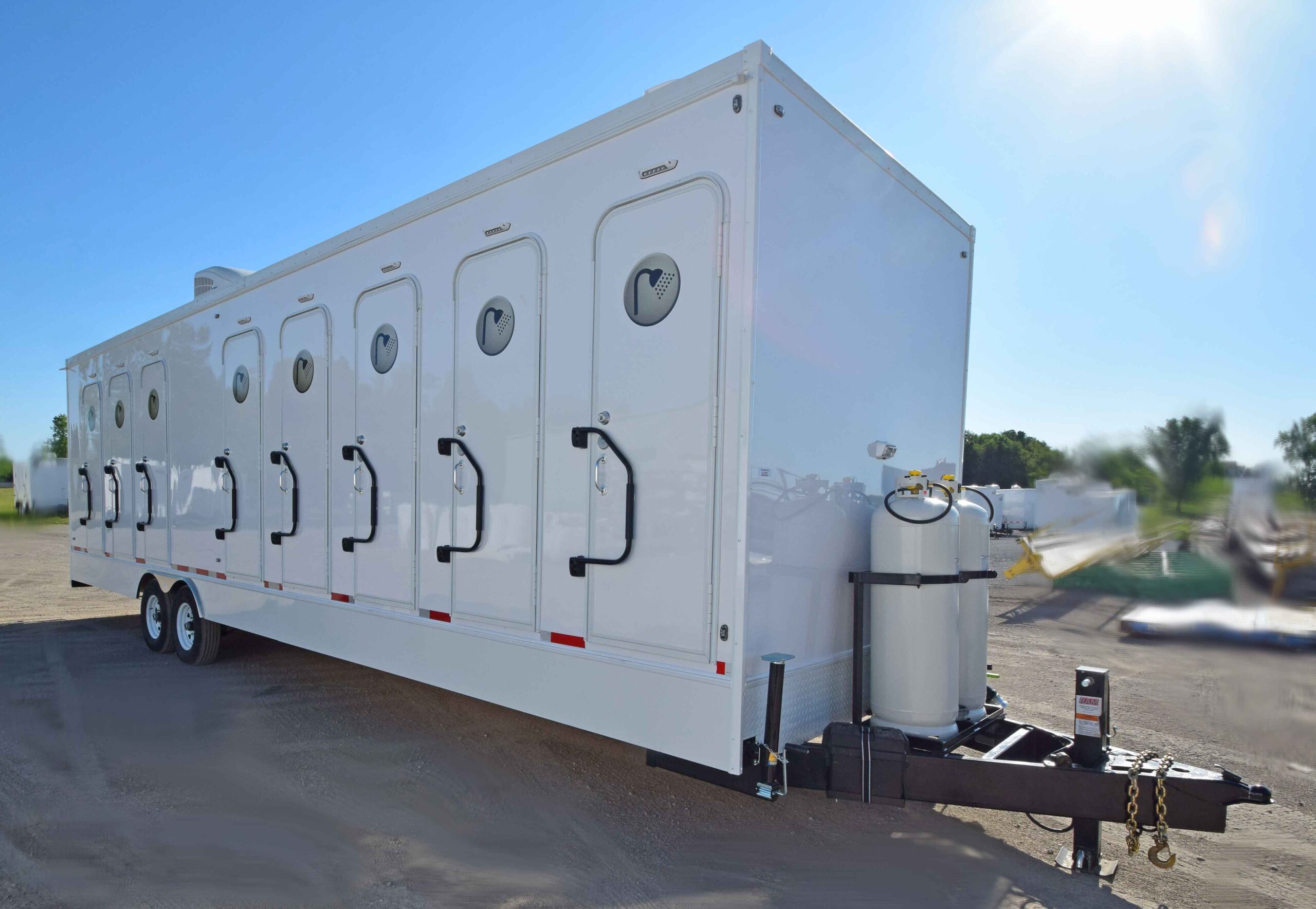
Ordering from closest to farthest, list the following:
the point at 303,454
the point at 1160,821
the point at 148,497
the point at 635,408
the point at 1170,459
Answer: the point at 1170,459
the point at 1160,821
the point at 635,408
the point at 303,454
the point at 148,497

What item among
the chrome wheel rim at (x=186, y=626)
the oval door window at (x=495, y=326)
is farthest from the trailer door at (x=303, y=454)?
the chrome wheel rim at (x=186, y=626)

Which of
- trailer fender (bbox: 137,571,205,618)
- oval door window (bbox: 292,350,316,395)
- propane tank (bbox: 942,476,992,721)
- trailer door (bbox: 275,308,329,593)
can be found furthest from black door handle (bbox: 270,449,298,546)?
propane tank (bbox: 942,476,992,721)

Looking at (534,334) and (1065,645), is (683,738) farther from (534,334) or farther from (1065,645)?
(1065,645)

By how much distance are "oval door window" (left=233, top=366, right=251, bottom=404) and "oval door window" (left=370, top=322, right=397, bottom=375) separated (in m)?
1.82

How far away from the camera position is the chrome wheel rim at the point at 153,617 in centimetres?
754

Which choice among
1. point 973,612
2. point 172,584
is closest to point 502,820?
point 973,612

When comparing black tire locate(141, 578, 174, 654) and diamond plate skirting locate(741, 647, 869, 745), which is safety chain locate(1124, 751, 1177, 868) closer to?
diamond plate skirting locate(741, 647, 869, 745)

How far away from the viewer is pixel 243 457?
602 centimetres

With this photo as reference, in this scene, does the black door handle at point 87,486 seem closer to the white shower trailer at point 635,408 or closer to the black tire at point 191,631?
the black tire at point 191,631

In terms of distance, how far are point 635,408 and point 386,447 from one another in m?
2.05

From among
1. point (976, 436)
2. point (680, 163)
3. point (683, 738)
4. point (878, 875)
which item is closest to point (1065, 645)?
point (976, 436)

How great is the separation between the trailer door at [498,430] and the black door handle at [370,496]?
0.81 meters

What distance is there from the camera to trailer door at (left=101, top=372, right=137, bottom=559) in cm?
793

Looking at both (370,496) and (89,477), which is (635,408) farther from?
(89,477)
